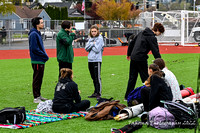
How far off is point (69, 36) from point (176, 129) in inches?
156

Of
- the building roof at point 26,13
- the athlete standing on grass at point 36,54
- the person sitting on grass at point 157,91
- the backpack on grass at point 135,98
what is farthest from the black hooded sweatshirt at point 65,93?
the building roof at point 26,13

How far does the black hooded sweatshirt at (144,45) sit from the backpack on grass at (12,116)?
10.3 ft

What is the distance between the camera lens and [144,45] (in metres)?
8.36

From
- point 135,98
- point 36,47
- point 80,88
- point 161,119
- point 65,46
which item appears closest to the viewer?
point 161,119

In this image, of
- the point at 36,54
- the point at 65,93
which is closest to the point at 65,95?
the point at 65,93

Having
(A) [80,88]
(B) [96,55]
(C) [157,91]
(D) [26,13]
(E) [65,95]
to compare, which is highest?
(D) [26,13]

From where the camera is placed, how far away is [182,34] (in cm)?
3158

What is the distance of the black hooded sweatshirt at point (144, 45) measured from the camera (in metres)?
8.18

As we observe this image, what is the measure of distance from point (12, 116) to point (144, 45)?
3514mm

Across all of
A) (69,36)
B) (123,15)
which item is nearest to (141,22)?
(123,15)

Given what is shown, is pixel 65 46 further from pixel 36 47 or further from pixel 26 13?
pixel 26 13

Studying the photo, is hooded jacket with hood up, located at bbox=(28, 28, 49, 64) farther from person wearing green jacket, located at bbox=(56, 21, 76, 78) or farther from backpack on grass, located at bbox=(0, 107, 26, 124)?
backpack on grass, located at bbox=(0, 107, 26, 124)

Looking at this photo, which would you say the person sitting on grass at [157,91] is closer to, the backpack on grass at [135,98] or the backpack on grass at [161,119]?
the backpack on grass at [161,119]

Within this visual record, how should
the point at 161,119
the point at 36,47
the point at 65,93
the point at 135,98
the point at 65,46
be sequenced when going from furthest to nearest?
the point at 65,46 → the point at 36,47 → the point at 135,98 → the point at 65,93 → the point at 161,119
